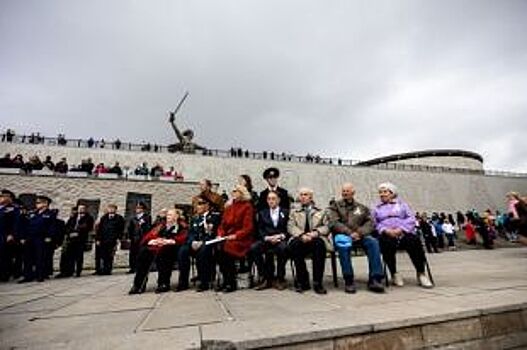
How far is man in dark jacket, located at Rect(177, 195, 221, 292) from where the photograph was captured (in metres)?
3.94

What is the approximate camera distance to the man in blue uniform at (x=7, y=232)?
5953 mm

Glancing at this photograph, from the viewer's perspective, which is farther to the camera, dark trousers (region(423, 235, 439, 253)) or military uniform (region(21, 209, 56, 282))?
dark trousers (region(423, 235, 439, 253))

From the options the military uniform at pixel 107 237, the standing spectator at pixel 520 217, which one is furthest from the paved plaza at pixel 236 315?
the military uniform at pixel 107 237

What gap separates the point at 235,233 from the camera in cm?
397

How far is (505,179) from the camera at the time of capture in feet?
99.7

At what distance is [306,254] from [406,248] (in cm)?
122

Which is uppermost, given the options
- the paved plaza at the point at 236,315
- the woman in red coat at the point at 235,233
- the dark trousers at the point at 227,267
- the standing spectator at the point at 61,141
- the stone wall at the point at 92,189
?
the standing spectator at the point at 61,141

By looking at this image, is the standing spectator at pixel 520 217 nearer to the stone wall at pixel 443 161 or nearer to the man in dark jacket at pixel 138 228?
the man in dark jacket at pixel 138 228

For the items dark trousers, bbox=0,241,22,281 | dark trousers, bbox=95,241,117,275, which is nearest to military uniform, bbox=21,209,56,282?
dark trousers, bbox=0,241,22,281

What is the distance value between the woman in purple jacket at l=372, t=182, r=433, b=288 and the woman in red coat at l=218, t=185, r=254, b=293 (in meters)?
1.66

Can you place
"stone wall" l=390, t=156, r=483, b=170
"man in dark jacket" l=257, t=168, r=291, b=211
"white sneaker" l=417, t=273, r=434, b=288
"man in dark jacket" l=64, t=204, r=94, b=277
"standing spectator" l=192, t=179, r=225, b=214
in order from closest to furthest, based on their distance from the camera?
"white sneaker" l=417, t=273, r=434, b=288
"man in dark jacket" l=257, t=168, r=291, b=211
"standing spectator" l=192, t=179, r=225, b=214
"man in dark jacket" l=64, t=204, r=94, b=277
"stone wall" l=390, t=156, r=483, b=170

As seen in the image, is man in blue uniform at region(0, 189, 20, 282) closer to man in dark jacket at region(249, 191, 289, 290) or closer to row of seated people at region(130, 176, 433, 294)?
row of seated people at region(130, 176, 433, 294)

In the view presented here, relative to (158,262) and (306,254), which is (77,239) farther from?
(306,254)

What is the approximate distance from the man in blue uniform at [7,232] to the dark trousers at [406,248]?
6737 mm
